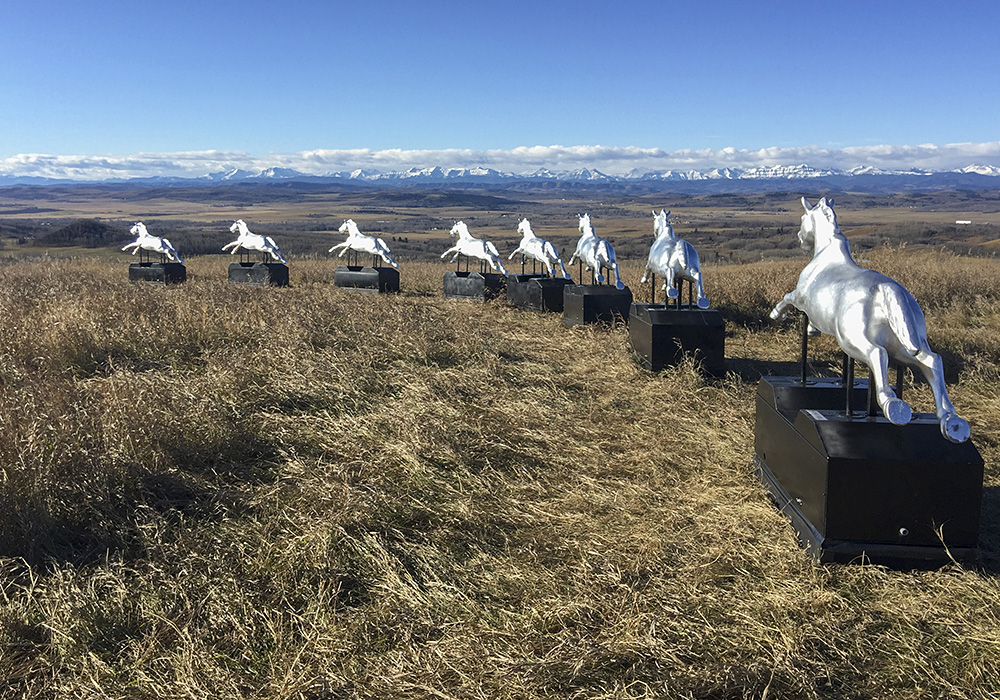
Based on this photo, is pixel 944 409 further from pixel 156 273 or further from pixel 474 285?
pixel 156 273

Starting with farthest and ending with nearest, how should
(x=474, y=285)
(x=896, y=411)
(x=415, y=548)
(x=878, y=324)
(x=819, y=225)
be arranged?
(x=474, y=285)
(x=819, y=225)
(x=415, y=548)
(x=878, y=324)
(x=896, y=411)

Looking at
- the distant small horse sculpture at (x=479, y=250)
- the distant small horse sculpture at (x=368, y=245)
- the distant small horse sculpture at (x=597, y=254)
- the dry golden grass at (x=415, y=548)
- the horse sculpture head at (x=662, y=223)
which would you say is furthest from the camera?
the distant small horse sculpture at (x=368, y=245)

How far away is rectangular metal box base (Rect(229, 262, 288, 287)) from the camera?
15672 mm

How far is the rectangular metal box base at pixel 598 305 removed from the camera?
448 inches

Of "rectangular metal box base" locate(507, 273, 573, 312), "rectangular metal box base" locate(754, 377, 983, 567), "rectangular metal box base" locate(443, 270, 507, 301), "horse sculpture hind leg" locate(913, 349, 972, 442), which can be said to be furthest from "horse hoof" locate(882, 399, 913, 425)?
"rectangular metal box base" locate(443, 270, 507, 301)

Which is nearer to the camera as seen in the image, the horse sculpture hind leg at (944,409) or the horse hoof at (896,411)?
the horse sculpture hind leg at (944,409)

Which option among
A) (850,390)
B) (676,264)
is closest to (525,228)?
(676,264)

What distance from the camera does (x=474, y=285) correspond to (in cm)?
1466

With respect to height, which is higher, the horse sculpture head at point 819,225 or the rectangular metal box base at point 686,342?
the horse sculpture head at point 819,225

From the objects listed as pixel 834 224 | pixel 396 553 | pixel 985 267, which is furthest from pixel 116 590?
pixel 985 267

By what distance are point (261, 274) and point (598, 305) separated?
8.01 meters

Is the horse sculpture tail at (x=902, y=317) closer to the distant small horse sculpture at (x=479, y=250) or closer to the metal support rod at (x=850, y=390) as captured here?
the metal support rod at (x=850, y=390)

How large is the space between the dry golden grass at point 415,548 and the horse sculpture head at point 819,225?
1739 mm

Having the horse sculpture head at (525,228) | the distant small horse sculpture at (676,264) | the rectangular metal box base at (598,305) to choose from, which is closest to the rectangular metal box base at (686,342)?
the distant small horse sculpture at (676,264)
